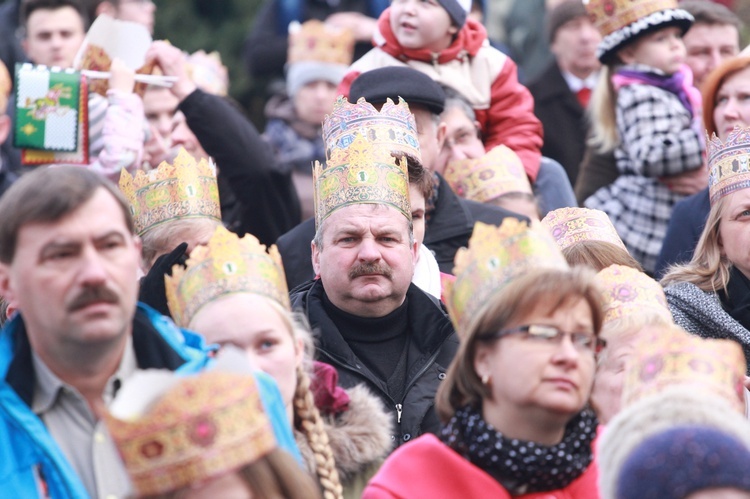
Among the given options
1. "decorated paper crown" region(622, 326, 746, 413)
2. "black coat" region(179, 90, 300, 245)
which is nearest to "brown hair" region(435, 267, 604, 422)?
"decorated paper crown" region(622, 326, 746, 413)

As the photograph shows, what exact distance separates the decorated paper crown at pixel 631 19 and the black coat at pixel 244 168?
77.3 inches

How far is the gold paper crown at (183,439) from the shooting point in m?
4.09

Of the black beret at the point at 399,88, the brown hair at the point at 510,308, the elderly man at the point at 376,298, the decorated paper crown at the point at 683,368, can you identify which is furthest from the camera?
the black beret at the point at 399,88

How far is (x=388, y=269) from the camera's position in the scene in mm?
6246

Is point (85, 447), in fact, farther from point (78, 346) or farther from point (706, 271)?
point (706, 271)

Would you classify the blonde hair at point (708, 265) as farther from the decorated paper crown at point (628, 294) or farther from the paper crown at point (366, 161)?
the paper crown at point (366, 161)

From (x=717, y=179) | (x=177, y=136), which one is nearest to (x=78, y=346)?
(x=717, y=179)

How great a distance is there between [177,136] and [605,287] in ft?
12.3

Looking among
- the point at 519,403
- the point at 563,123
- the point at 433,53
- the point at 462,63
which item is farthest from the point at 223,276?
the point at 563,123

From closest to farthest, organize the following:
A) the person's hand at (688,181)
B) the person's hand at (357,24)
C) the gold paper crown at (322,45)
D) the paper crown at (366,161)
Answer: the paper crown at (366,161)
the person's hand at (688,181)
the gold paper crown at (322,45)
the person's hand at (357,24)

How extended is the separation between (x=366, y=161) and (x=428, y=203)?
775 mm

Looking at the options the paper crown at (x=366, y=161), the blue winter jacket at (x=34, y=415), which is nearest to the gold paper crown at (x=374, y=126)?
the paper crown at (x=366, y=161)

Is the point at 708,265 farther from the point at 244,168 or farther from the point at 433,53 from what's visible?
the point at 244,168

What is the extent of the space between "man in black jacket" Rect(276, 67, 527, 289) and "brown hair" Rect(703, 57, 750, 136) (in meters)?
1.13
